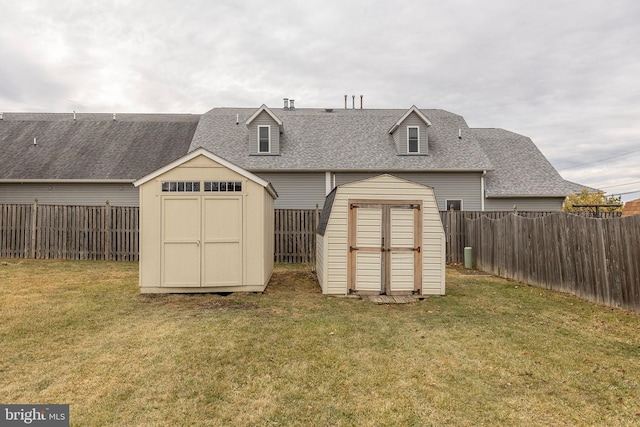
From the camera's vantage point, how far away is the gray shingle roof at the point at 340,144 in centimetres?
1562

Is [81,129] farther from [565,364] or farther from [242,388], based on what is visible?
[565,364]

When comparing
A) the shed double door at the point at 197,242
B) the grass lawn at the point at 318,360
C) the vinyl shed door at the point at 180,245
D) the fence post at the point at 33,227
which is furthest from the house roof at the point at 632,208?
the fence post at the point at 33,227

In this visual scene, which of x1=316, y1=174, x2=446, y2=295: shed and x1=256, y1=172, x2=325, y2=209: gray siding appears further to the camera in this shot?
x1=256, y1=172, x2=325, y2=209: gray siding

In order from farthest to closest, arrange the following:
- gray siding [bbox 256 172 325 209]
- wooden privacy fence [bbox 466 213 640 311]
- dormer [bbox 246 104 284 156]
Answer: dormer [bbox 246 104 284 156]
gray siding [bbox 256 172 325 209]
wooden privacy fence [bbox 466 213 640 311]

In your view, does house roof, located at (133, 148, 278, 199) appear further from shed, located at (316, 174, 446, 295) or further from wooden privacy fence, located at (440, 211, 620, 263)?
wooden privacy fence, located at (440, 211, 620, 263)

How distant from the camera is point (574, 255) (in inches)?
302

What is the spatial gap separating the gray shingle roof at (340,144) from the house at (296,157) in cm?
5

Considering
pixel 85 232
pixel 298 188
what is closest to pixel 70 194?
pixel 85 232

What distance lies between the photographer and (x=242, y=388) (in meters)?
3.49

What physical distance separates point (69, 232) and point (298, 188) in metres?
9.31

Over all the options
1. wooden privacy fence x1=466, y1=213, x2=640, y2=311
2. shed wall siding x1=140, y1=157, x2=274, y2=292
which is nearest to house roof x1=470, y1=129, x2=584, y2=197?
wooden privacy fence x1=466, y1=213, x2=640, y2=311

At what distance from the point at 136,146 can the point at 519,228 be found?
18.3 m

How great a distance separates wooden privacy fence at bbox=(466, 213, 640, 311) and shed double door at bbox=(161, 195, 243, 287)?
26.2ft

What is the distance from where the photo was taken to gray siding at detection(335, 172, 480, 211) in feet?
51.9
